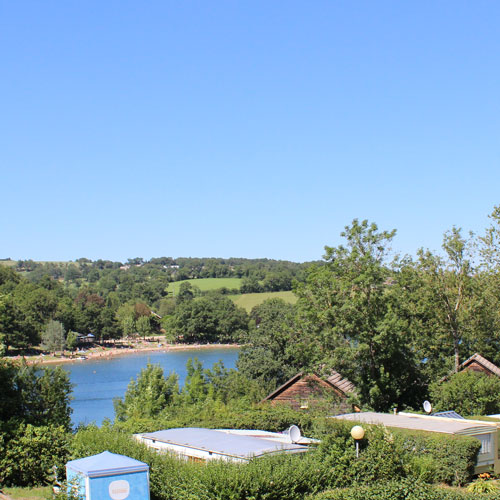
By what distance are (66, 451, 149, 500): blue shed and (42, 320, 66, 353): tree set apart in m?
105

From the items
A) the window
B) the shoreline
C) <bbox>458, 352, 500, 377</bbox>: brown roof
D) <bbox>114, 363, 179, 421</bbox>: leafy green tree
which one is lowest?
the shoreline

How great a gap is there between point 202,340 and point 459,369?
353ft

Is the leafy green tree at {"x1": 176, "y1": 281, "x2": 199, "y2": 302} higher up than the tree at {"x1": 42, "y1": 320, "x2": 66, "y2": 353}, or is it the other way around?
the leafy green tree at {"x1": 176, "y1": 281, "x2": 199, "y2": 302}

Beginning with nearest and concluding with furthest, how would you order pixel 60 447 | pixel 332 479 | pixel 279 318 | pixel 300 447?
pixel 332 479 → pixel 300 447 → pixel 60 447 → pixel 279 318

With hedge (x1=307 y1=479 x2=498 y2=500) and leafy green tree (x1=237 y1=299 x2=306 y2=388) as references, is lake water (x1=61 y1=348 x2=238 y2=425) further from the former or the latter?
hedge (x1=307 y1=479 x2=498 y2=500)

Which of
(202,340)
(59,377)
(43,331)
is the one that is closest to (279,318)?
(59,377)

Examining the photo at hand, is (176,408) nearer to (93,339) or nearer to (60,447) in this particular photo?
(60,447)

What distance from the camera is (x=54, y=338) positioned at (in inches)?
4365

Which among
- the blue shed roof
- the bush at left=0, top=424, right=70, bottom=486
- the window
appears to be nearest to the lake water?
the bush at left=0, top=424, right=70, bottom=486

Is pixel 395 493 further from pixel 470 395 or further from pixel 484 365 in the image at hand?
pixel 484 365

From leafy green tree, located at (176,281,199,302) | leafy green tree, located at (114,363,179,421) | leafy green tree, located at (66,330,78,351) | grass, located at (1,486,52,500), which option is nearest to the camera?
grass, located at (1,486,52,500)

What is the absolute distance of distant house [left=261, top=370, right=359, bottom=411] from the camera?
2680cm

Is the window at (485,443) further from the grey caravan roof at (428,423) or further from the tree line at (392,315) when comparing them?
the tree line at (392,315)

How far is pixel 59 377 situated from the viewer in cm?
1855
